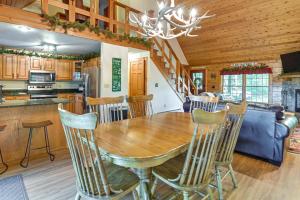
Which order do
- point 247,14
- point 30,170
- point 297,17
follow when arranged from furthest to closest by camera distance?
point 247,14, point 297,17, point 30,170

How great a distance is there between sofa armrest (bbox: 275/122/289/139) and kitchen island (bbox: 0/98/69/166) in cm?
362

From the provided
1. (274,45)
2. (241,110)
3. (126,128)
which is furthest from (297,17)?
(126,128)

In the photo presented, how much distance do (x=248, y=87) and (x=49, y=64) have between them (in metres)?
7.61

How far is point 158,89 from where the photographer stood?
653cm

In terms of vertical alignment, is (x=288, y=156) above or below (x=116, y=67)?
below

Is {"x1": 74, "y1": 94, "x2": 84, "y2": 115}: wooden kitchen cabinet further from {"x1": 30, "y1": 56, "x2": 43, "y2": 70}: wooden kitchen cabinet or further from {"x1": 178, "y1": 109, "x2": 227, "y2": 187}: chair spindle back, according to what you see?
{"x1": 178, "y1": 109, "x2": 227, "y2": 187}: chair spindle back

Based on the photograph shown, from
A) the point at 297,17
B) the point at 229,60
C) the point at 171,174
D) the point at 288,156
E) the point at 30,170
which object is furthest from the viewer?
→ the point at 229,60

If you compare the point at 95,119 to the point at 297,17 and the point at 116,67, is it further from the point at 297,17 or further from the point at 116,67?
the point at 297,17

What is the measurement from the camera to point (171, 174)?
5.27 ft

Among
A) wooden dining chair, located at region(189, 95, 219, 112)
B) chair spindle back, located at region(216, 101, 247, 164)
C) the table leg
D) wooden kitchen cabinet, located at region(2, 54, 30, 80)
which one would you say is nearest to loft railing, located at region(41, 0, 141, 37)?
wooden kitchen cabinet, located at region(2, 54, 30, 80)

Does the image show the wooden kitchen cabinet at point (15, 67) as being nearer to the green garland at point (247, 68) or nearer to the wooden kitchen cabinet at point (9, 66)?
the wooden kitchen cabinet at point (9, 66)

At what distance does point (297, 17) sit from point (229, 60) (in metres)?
2.81

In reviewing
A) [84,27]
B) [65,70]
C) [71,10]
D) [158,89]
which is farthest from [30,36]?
[158,89]

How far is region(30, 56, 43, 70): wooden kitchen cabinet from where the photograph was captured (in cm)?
570
